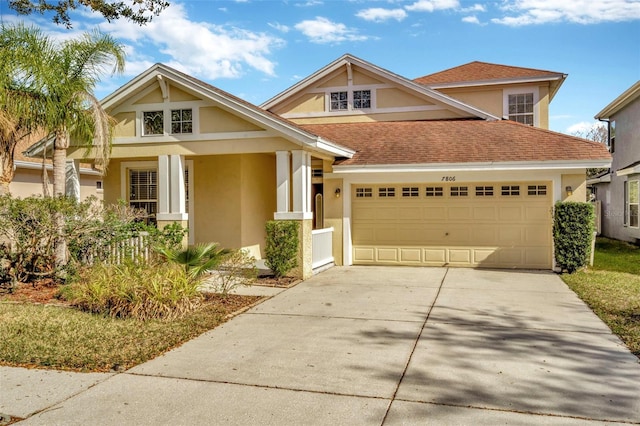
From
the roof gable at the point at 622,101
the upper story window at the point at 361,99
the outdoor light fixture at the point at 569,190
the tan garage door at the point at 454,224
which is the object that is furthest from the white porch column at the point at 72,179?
the roof gable at the point at 622,101

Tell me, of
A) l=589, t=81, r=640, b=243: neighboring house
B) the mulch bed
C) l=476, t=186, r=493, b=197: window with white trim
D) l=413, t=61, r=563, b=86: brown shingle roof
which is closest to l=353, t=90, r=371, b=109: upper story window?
l=413, t=61, r=563, b=86: brown shingle roof

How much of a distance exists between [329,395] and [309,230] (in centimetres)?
712

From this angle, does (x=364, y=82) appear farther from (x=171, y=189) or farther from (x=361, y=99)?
(x=171, y=189)

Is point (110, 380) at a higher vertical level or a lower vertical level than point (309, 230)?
lower

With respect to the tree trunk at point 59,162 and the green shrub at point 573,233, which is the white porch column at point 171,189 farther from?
the green shrub at point 573,233

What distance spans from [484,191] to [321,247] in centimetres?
444

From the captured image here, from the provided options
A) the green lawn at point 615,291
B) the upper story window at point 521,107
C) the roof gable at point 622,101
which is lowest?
the green lawn at point 615,291

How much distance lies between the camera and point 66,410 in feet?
14.3

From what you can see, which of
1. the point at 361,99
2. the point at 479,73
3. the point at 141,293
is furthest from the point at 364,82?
the point at 141,293

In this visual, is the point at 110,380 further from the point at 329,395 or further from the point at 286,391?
the point at 329,395

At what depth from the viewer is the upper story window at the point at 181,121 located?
12.1 metres

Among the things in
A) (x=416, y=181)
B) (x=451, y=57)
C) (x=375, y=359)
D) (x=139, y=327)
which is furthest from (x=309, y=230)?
(x=451, y=57)

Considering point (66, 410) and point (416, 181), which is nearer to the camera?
point (66, 410)

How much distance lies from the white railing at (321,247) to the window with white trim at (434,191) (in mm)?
2724
